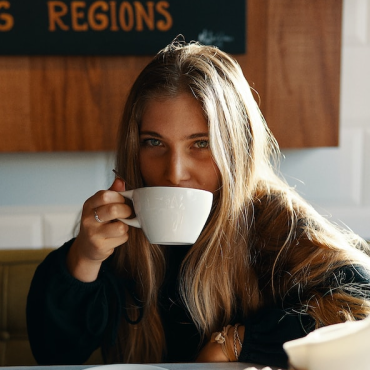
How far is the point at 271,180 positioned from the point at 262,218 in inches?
5.2

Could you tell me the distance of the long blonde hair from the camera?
0.89 metres

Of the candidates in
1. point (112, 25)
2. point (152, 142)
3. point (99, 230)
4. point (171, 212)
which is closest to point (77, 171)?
point (112, 25)

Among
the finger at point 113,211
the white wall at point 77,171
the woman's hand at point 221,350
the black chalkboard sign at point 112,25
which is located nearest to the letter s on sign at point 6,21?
the black chalkboard sign at point 112,25

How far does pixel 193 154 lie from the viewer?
90 cm

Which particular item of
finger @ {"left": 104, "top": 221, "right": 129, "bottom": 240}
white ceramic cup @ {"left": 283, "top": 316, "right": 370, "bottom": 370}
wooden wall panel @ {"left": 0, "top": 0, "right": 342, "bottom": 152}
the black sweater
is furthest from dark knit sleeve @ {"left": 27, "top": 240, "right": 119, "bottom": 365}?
white ceramic cup @ {"left": 283, "top": 316, "right": 370, "bottom": 370}

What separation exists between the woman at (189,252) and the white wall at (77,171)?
46 cm

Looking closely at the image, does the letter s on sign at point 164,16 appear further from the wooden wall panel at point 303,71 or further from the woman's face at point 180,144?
the woman's face at point 180,144

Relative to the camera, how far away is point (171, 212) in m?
0.68

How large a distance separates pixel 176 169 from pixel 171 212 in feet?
0.61

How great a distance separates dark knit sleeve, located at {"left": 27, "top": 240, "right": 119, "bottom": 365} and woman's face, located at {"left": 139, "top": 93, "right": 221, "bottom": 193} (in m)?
0.23

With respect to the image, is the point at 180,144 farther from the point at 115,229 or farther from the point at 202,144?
the point at 115,229

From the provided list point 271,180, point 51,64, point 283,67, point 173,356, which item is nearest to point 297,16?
point 283,67

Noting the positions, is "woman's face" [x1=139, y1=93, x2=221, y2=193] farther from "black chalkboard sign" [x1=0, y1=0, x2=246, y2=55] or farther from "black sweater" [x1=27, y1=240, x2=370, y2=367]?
"black chalkboard sign" [x1=0, y1=0, x2=246, y2=55]

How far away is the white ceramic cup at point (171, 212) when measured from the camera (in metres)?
0.68
